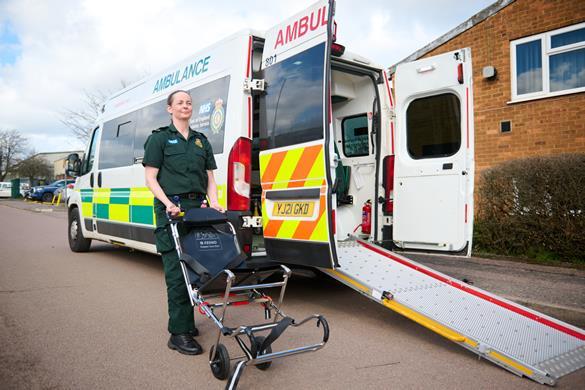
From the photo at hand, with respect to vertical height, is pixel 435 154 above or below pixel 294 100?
below

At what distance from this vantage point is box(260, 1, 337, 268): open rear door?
357 cm

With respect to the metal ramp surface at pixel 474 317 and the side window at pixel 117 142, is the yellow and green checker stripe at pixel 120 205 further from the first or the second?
the metal ramp surface at pixel 474 317

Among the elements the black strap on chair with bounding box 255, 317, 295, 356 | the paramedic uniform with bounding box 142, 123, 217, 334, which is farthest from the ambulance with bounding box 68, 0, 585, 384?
the black strap on chair with bounding box 255, 317, 295, 356

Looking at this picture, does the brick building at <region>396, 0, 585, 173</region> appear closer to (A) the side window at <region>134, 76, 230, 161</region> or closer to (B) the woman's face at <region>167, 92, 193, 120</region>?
(A) the side window at <region>134, 76, 230, 161</region>

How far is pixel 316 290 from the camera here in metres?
5.23

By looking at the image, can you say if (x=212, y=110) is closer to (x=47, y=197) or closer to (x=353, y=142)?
(x=353, y=142)

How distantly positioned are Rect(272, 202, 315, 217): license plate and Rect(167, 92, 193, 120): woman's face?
111 centimetres

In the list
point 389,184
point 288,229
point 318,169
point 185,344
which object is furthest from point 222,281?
point 389,184

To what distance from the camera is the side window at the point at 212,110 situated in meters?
4.39

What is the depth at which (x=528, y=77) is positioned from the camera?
28.2 feet

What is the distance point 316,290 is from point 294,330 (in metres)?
1.47

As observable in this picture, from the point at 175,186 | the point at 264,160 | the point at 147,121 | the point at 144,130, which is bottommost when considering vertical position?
the point at 175,186

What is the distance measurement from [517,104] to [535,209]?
12.0ft

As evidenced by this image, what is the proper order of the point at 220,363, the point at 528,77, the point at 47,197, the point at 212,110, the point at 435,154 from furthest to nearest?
1. the point at 47,197
2. the point at 528,77
3. the point at 435,154
4. the point at 212,110
5. the point at 220,363
